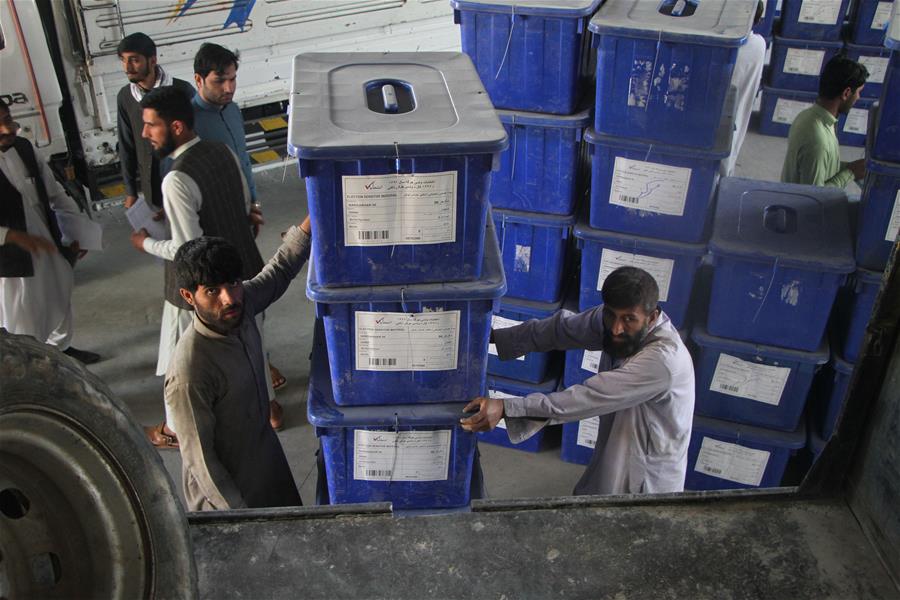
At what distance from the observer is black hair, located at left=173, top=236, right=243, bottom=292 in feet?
9.15

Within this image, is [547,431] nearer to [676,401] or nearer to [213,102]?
[676,401]

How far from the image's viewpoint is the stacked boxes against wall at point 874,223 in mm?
3354

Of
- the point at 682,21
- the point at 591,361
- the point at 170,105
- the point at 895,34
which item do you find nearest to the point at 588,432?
the point at 591,361

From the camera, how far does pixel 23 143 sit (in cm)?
432

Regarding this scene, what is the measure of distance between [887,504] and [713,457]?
117 inches

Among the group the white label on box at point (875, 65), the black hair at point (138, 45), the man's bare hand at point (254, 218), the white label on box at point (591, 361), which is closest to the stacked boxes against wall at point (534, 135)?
the white label on box at point (591, 361)

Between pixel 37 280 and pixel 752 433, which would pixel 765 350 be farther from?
pixel 37 280

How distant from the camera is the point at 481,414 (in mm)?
2521

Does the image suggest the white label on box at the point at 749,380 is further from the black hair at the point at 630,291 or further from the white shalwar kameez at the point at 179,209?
the white shalwar kameez at the point at 179,209

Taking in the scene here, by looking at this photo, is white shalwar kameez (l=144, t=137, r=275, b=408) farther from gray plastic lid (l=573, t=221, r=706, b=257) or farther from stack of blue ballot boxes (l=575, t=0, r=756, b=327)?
stack of blue ballot boxes (l=575, t=0, r=756, b=327)

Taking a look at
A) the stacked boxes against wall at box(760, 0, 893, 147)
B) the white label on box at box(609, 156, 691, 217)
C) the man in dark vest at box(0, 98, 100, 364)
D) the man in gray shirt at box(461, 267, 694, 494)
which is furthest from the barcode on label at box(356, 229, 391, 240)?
the stacked boxes against wall at box(760, 0, 893, 147)

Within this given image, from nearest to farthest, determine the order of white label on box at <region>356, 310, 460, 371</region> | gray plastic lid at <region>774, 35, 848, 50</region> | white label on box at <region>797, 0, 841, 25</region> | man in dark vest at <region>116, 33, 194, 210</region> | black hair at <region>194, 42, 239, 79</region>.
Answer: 1. white label on box at <region>356, 310, 460, 371</region>
2. black hair at <region>194, 42, 239, 79</region>
3. man in dark vest at <region>116, 33, 194, 210</region>
4. white label on box at <region>797, 0, 841, 25</region>
5. gray plastic lid at <region>774, 35, 848, 50</region>

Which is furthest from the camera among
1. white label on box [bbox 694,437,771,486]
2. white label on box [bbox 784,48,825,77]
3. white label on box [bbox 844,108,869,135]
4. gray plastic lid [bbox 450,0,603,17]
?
white label on box [bbox 844,108,869,135]

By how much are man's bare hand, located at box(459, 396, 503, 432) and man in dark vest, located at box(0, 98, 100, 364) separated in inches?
115
